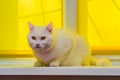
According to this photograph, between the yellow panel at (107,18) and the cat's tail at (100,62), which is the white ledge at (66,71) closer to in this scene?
the cat's tail at (100,62)

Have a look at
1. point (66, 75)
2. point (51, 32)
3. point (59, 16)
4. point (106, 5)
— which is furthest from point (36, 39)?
point (106, 5)

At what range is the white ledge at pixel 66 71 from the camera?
3.81 feet

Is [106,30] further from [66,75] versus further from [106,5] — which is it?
[66,75]

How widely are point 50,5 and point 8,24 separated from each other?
275 mm

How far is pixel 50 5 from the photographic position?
5.57 feet

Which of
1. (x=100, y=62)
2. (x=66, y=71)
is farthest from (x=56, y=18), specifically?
(x=66, y=71)

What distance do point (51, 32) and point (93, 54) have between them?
431 millimetres

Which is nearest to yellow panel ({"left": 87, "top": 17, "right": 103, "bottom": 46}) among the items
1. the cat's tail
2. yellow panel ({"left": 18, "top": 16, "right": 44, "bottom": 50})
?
the cat's tail

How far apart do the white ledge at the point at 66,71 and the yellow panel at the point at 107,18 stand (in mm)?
519

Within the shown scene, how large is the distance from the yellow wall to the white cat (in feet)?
1.27

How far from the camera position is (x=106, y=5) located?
167 cm

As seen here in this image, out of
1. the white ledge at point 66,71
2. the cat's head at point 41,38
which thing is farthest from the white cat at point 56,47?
the white ledge at point 66,71

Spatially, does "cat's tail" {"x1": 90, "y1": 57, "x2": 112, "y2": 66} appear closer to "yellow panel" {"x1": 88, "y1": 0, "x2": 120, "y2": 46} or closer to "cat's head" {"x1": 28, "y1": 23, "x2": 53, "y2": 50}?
"yellow panel" {"x1": 88, "y1": 0, "x2": 120, "y2": 46}

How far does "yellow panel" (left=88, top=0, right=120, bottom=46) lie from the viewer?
1660mm
